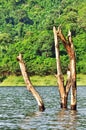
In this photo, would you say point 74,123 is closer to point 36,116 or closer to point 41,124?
point 41,124

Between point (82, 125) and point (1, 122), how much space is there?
8.15 m

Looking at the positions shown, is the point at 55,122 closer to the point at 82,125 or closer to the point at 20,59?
the point at 82,125

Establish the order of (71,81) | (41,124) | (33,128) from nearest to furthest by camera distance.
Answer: (33,128)
(41,124)
(71,81)

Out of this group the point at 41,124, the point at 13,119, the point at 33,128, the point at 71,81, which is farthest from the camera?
the point at 71,81

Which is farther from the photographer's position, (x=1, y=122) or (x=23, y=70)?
(x=23, y=70)

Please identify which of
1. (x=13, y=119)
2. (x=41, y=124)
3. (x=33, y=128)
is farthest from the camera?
(x=13, y=119)

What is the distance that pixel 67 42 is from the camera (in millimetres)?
55500

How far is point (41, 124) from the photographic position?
146 feet

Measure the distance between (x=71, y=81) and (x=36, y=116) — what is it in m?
6.64

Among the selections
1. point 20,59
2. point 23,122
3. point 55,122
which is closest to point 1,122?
point 23,122

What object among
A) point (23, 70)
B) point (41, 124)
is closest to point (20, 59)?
point (23, 70)

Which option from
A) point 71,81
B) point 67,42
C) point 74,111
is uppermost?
point 67,42

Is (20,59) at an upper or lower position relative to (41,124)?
upper

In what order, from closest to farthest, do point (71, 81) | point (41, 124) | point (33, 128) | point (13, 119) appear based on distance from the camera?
point (33, 128)
point (41, 124)
point (13, 119)
point (71, 81)
